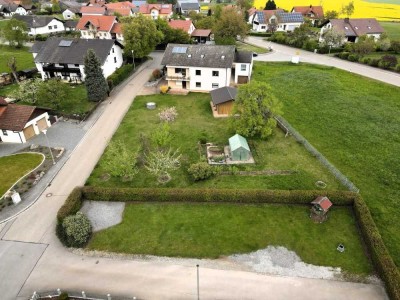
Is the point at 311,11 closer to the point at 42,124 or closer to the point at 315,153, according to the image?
the point at 315,153

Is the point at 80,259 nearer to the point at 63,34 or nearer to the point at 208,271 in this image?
the point at 208,271

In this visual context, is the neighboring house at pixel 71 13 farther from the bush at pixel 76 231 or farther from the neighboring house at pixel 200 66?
the bush at pixel 76 231

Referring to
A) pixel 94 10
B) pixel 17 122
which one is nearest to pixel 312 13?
pixel 94 10

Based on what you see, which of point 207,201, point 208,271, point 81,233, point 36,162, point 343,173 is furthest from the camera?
point 36,162

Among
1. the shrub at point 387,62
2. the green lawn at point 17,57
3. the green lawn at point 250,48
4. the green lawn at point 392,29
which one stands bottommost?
the green lawn at point 17,57

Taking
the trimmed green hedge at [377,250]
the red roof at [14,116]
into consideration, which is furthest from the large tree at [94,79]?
the trimmed green hedge at [377,250]

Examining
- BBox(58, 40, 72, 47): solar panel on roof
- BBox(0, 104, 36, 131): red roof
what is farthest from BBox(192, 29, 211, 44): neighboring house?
BBox(0, 104, 36, 131): red roof

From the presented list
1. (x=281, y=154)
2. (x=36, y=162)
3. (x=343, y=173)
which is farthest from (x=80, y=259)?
(x=343, y=173)
